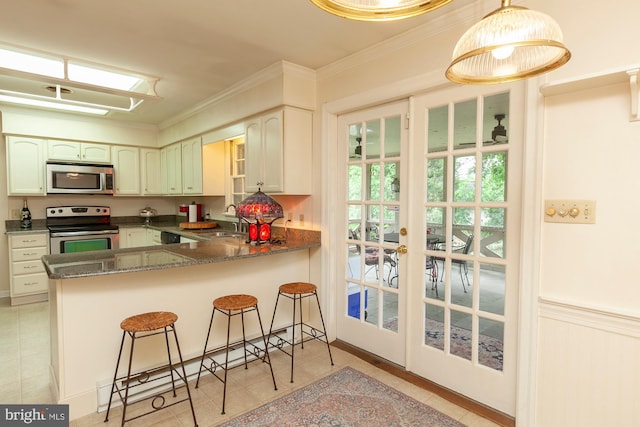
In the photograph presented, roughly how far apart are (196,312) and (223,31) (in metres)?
2.01

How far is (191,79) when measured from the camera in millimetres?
3254

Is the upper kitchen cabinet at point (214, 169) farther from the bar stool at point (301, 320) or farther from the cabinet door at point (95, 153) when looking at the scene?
the bar stool at point (301, 320)

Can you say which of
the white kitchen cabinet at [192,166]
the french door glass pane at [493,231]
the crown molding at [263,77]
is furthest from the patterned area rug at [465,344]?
the white kitchen cabinet at [192,166]

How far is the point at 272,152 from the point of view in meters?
3.11

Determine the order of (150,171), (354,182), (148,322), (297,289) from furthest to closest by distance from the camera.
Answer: (150,171)
(354,182)
(297,289)
(148,322)

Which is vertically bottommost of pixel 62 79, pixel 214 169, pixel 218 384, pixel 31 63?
pixel 218 384

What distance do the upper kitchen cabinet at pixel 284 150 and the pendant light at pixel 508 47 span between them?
1984mm

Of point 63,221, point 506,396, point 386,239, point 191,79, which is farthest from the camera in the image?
point 63,221

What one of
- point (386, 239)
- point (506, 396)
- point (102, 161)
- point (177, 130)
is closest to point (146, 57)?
point (177, 130)

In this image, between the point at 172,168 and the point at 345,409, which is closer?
the point at 345,409

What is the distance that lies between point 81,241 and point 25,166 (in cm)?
114

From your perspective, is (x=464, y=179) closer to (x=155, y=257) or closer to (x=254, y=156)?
(x=254, y=156)

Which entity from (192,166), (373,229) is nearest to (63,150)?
(192,166)

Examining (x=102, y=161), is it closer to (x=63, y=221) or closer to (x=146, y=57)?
(x=63, y=221)
